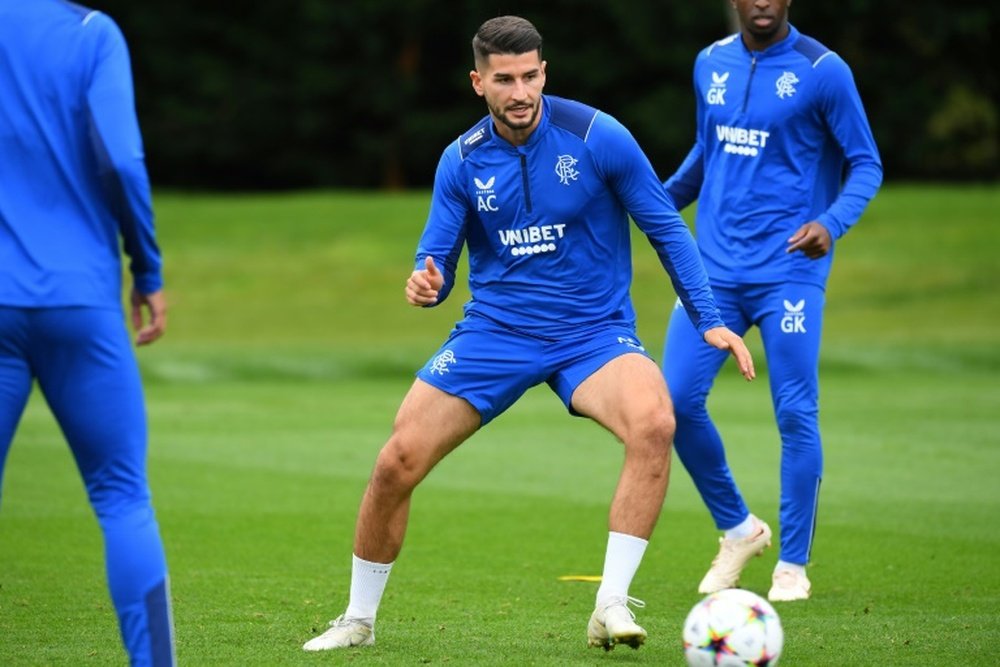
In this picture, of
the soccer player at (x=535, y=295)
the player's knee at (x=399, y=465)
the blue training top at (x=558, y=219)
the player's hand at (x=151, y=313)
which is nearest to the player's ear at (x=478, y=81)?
the soccer player at (x=535, y=295)

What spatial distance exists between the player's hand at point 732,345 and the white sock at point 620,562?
0.69 metres

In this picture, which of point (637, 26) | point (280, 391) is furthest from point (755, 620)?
point (637, 26)

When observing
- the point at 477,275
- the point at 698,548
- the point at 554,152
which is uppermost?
the point at 554,152

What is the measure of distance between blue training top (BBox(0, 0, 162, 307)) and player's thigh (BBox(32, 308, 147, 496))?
2.5 inches

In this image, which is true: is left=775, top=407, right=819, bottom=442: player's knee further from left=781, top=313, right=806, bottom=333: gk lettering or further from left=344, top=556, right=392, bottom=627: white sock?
left=344, top=556, right=392, bottom=627: white sock

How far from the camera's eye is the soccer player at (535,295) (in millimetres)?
6074

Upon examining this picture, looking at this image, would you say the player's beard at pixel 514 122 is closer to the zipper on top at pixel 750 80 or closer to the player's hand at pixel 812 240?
the player's hand at pixel 812 240

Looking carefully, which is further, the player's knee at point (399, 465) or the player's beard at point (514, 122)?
the player's beard at point (514, 122)

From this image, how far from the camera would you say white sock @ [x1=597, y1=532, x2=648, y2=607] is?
5910mm

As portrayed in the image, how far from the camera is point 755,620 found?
17.6 feet

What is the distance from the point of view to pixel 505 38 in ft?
19.9

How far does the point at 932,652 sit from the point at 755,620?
36.7 inches

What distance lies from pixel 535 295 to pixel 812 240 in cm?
145

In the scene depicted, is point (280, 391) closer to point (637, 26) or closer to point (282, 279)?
point (282, 279)
